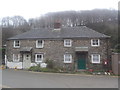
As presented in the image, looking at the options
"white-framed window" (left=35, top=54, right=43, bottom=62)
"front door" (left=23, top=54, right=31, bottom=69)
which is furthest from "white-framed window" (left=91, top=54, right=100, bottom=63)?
"front door" (left=23, top=54, right=31, bottom=69)

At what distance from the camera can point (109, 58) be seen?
2136 cm

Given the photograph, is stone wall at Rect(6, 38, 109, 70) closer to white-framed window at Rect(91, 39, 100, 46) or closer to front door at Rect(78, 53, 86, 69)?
white-framed window at Rect(91, 39, 100, 46)

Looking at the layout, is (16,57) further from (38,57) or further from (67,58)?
(67,58)

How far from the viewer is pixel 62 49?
22484 millimetres

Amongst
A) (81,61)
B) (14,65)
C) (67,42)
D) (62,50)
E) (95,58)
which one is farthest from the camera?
(14,65)

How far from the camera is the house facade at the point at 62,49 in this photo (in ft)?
71.1

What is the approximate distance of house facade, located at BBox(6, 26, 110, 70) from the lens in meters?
21.7

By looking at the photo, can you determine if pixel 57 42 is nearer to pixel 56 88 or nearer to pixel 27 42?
pixel 27 42

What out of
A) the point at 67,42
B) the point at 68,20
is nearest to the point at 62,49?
the point at 67,42

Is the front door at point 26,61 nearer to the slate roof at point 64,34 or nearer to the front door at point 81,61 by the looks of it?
the slate roof at point 64,34

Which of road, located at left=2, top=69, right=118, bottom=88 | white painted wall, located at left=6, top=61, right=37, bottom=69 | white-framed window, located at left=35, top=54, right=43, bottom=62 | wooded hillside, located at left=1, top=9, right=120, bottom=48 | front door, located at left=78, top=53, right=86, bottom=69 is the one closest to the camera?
road, located at left=2, top=69, right=118, bottom=88

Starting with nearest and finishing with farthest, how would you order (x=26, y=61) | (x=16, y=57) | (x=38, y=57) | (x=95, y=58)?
(x=95, y=58), (x=38, y=57), (x=26, y=61), (x=16, y=57)

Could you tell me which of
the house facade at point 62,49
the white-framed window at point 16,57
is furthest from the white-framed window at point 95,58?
the white-framed window at point 16,57

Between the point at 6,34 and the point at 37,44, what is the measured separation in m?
26.8
